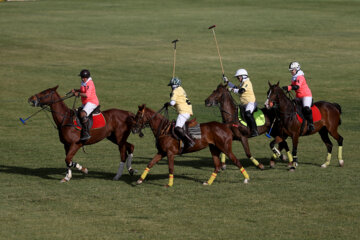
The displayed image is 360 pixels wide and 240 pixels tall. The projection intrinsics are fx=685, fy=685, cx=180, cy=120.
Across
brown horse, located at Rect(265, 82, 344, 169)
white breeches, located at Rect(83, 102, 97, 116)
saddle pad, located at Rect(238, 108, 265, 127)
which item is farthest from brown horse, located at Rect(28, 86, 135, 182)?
brown horse, located at Rect(265, 82, 344, 169)

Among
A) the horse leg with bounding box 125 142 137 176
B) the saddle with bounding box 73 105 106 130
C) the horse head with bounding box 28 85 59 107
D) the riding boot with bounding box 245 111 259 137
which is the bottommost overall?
the horse leg with bounding box 125 142 137 176

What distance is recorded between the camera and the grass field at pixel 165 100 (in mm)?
16938

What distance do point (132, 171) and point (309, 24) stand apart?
43.3m

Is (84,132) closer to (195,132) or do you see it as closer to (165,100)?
(195,132)

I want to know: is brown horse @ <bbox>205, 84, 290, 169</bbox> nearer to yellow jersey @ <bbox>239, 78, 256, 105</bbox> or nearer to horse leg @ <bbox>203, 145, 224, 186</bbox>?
yellow jersey @ <bbox>239, 78, 256, 105</bbox>

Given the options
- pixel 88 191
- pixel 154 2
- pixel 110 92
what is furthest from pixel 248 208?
pixel 154 2

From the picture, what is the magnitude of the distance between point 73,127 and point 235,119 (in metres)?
5.41

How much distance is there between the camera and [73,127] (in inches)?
847

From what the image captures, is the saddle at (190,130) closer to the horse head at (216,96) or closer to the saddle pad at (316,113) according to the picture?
the horse head at (216,96)

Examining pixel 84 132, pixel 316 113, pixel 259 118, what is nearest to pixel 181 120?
pixel 84 132

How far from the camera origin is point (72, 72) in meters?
44.9

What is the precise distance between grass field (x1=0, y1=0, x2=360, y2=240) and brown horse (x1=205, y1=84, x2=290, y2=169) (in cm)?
90

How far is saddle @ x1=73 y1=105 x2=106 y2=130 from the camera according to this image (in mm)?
21547

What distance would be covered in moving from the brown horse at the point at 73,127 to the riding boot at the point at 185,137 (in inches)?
61.4
